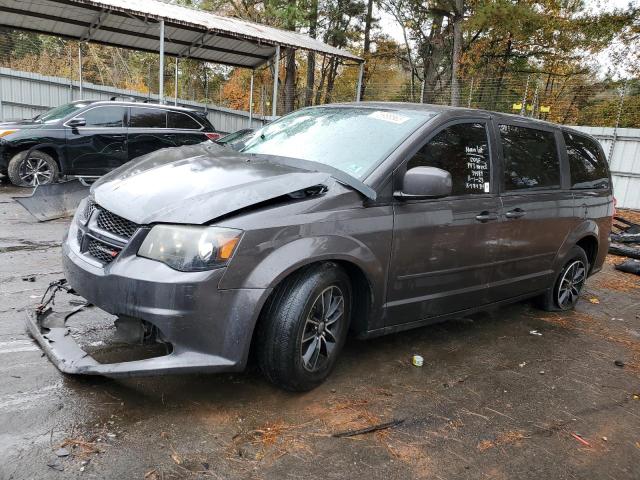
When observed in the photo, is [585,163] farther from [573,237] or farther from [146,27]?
[146,27]

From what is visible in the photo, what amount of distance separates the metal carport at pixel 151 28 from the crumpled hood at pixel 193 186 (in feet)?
32.6

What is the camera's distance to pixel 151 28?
48.2 feet

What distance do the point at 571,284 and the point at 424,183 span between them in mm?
2958

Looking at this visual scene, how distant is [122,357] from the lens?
315 centimetres

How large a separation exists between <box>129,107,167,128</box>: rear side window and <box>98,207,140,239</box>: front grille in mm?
7687

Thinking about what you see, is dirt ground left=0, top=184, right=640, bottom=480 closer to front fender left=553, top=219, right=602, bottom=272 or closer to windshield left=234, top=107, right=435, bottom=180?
front fender left=553, top=219, right=602, bottom=272

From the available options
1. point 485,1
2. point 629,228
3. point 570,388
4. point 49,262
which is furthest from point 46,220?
point 485,1

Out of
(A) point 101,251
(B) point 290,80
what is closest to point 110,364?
(A) point 101,251

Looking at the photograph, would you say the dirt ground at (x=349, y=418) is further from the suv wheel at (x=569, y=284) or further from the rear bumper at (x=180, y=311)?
the suv wheel at (x=569, y=284)

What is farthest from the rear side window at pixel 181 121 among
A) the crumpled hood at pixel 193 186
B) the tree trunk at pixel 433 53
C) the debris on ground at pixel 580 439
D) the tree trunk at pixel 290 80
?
the tree trunk at pixel 433 53

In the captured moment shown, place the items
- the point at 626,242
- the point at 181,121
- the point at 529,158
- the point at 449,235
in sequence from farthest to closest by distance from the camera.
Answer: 1. the point at 181,121
2. the point at 626,242
3. the point at 529,158
4. the point at 449,235

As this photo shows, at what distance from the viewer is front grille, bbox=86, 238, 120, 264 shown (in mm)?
2748

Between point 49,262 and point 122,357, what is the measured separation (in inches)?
98.2

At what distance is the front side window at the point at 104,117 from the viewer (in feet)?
31.3
